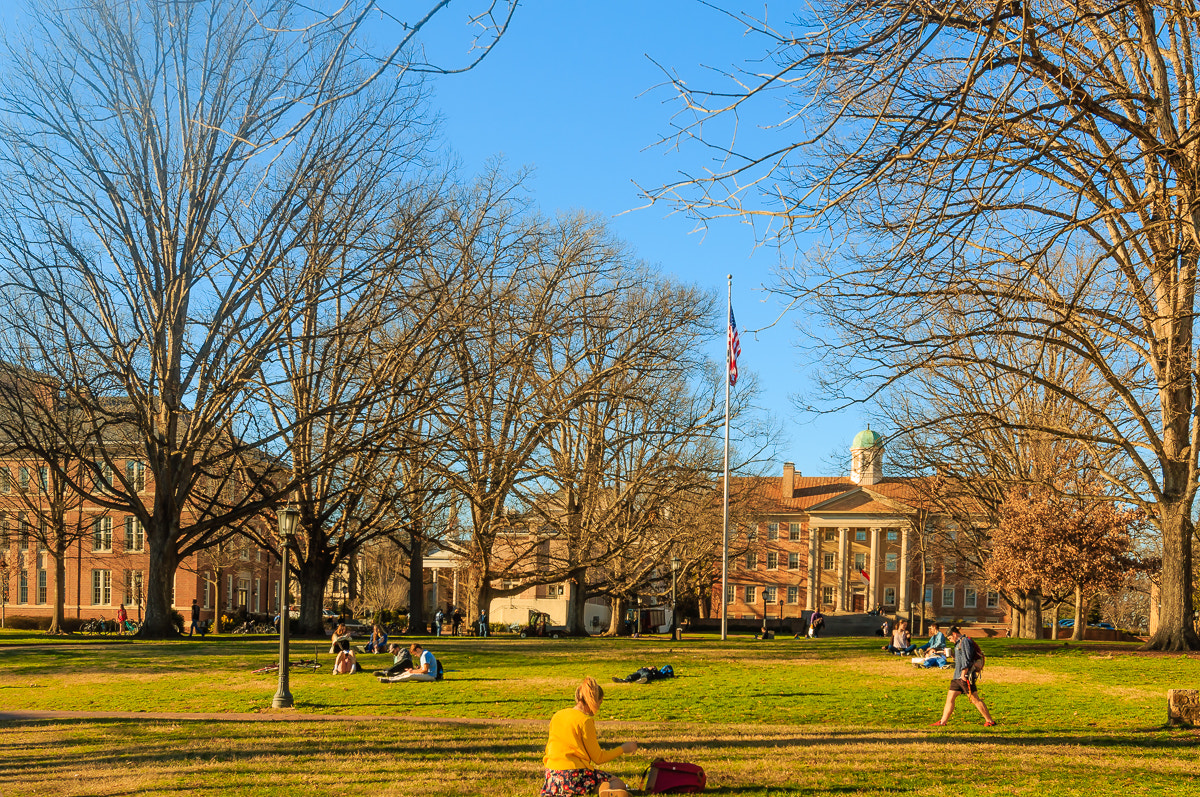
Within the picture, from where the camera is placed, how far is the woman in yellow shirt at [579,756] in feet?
28.1

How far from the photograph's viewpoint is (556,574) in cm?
3878

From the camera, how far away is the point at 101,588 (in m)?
66.9

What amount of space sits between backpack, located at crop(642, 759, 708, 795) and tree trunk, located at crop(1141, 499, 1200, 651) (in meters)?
19.0

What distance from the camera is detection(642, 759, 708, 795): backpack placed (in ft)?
29.1

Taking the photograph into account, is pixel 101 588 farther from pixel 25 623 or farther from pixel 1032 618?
pixel 1032 618

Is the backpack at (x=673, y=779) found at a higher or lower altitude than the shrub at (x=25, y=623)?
higher

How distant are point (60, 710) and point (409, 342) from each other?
15.5 meters

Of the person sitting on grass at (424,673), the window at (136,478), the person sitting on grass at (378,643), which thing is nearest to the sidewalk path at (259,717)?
the person sitting on grass at (424,673)

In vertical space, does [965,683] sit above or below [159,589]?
above

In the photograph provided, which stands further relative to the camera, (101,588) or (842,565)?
(842,565)

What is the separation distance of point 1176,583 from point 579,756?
65.6 feet

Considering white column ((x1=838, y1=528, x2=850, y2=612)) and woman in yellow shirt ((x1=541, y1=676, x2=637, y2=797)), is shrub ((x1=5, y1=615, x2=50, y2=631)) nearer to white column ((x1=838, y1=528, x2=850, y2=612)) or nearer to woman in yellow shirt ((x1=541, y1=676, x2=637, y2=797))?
woman in yellow shirt ((x1=541, y1=676, x2=637, y2=797))

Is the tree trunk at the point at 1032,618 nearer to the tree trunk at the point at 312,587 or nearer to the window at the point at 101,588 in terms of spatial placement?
the tree trunk at the point at 312,587

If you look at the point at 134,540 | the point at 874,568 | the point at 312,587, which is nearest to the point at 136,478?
the point at 312,587
